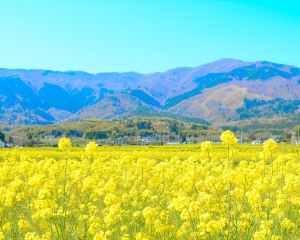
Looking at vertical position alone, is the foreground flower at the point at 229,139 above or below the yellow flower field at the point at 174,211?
above

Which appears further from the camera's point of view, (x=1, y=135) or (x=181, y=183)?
(x=1, y=135)

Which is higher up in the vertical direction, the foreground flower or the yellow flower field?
the foreground flower

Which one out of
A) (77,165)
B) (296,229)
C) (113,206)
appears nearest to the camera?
(113,206)

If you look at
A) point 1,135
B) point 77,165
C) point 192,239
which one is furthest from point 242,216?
point 1,135

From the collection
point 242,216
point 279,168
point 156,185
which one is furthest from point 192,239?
point 279,168

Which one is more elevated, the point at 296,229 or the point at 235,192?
the point at 235,192

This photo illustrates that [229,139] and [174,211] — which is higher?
[229,139]

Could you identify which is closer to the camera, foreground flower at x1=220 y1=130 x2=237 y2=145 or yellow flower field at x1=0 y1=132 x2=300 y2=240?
yellow flower field at x1=0 y1=132 x2=300 y2=240

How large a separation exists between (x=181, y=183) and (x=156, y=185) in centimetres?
113

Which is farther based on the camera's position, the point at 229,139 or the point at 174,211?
the point at 174,211

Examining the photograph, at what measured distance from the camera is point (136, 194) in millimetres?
14086

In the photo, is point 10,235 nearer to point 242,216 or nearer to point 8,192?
point 8,192

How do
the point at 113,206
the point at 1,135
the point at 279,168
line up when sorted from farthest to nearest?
the point at 1,135 → the point at 279,168 → the point at 113,206

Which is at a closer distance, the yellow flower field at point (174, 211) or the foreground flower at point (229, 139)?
the yellow flower field at point (174, 211)
